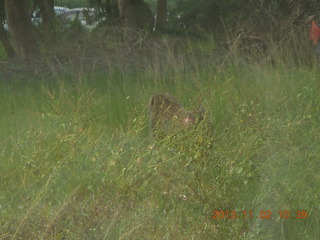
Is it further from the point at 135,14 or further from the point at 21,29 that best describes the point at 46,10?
the point at 21,29

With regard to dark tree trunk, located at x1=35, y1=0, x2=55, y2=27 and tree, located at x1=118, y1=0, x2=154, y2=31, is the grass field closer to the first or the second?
tree, located at x1=118, y1=0, x2=154, y2=31

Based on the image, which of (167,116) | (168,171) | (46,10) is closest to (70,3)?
(46,10)

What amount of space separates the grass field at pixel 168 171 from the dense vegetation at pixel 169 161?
0.01 meters

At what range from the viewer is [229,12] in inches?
677

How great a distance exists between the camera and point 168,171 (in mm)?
5914

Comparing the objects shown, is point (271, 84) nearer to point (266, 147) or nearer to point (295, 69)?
point (295, 69)

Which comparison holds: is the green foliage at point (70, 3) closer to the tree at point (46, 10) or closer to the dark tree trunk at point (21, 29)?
the tree at point (46, 10)

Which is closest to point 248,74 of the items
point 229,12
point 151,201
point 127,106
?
point 127,106

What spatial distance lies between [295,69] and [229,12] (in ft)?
25.7

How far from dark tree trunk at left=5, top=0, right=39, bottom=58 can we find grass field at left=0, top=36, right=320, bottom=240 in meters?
5.31

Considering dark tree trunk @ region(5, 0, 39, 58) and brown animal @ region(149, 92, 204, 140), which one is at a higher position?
brown animal @ region(149, 92, 204, 140)

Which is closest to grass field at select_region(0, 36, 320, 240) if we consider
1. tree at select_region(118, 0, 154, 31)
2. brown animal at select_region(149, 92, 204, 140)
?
brown animal at select_region(149, 92, 204, 140)
